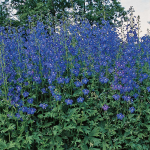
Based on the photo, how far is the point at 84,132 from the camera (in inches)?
196

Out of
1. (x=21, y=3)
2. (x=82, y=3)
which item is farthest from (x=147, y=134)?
(x=21, y=3)

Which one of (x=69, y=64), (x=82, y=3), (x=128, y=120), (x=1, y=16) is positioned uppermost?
(x=82, y=3)

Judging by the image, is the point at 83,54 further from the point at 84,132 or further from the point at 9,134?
the point at 9,134

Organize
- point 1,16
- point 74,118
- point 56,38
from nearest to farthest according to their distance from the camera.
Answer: point 74,118, point 56,38, point 1,16

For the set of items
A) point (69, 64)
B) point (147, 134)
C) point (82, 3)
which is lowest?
point (147, 134)

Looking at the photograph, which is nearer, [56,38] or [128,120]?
[128,120]

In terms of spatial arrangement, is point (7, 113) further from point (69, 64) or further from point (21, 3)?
point (21, 3)

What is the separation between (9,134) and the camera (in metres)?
4.76

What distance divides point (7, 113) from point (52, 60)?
60.8 inches

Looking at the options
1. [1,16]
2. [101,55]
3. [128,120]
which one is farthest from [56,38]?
[1,16]

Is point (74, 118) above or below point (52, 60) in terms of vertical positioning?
below

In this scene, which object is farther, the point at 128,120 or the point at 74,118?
the point at 128,120

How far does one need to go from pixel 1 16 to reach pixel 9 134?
48.2ft

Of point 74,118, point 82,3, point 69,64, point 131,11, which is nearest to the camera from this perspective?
point 74,118
